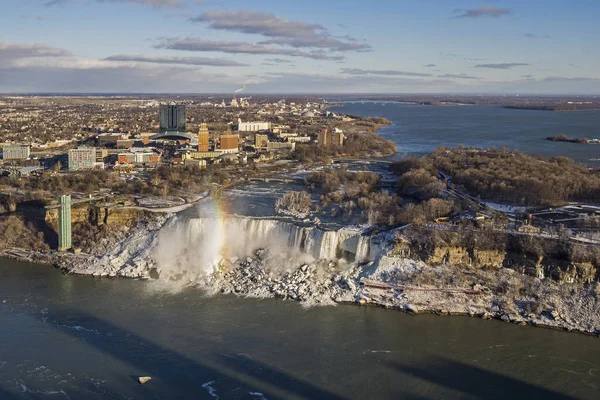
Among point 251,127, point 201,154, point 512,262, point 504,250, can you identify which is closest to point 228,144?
point 201,154

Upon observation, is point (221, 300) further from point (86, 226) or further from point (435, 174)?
point (435, 174)

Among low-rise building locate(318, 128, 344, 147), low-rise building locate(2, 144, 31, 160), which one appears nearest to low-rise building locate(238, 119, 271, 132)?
low-rise building locate(318, 128, 344, 147)

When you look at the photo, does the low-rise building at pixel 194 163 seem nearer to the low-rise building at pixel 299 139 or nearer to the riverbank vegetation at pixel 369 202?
the riverbank vegetation at pixel 369 202

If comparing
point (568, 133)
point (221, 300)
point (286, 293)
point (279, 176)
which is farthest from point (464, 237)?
point (568, 133)

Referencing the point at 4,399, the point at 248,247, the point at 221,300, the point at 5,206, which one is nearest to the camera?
the point at 4,399

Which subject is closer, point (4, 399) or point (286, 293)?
point (4, 399)
